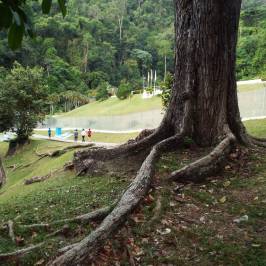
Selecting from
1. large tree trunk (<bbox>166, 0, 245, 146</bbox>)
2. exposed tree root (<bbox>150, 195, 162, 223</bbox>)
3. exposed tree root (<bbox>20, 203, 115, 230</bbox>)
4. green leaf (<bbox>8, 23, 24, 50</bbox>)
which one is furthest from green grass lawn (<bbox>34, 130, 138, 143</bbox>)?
green leaf (<bbox>8, 23, 24, 50</bbox>)

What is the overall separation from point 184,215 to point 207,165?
161cm

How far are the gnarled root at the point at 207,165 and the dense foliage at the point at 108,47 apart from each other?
162 ft

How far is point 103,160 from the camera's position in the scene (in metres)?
8.73

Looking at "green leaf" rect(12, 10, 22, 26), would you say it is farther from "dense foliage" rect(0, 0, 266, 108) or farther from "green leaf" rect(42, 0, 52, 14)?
"dense foliage" rect(0, 0, 266, 108)

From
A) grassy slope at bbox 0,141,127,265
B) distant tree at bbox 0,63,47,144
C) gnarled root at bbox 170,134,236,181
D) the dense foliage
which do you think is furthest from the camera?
the dense foliage

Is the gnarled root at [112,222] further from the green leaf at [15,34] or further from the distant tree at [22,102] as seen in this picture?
the distant tree at [22,102]

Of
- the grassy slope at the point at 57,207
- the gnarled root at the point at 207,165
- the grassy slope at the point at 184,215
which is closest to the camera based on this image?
the grassy slope at the point at 184,215

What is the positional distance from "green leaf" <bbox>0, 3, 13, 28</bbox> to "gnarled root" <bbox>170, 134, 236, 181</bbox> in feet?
15.8

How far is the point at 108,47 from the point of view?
107312mm

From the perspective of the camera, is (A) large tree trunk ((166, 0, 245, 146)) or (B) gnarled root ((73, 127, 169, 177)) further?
(B) gnarled root ((73, 127, 169, 177))

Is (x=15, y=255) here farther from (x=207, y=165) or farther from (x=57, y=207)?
(x=207, y=165)

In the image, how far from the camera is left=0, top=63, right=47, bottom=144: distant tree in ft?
101

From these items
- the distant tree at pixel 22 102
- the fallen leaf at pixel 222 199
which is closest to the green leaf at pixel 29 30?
the fallen leaf at pixel 222 199

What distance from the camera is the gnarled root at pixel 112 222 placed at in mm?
4105
